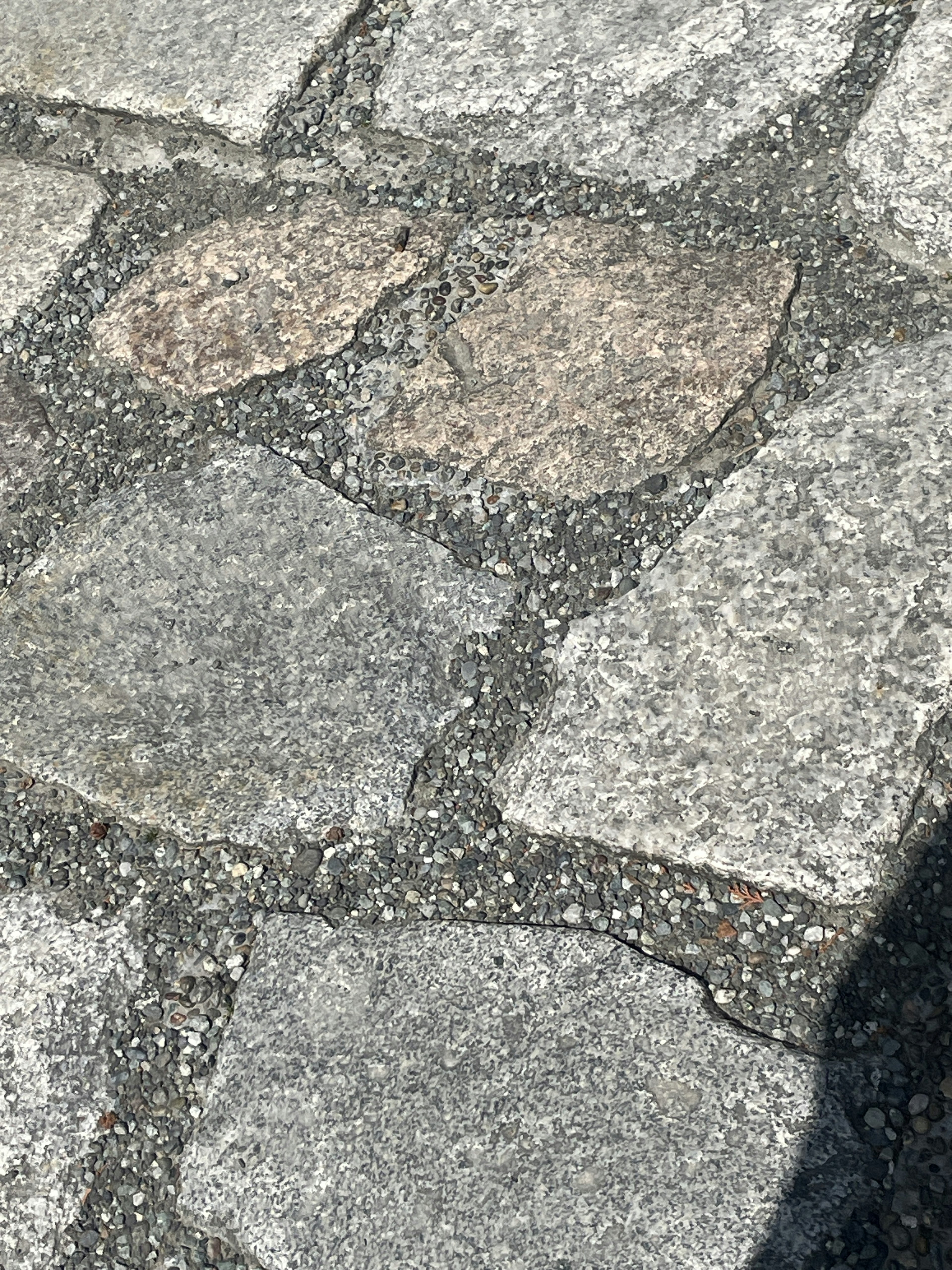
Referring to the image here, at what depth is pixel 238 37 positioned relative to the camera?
2.13 m

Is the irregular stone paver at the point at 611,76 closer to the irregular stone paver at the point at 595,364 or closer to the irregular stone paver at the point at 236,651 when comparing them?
the irregular stone paver at the point at 595,364

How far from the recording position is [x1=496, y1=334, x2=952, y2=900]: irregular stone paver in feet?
4.63

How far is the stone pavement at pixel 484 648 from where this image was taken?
1.32m

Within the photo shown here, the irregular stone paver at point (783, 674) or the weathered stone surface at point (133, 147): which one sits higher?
the weathered stone surface at point (133, 147)

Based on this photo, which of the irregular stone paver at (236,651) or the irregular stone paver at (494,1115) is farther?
the irregular stone paver at (236,651)

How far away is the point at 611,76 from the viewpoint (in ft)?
6.35

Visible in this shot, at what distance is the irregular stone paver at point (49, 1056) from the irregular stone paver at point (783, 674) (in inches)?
19.7

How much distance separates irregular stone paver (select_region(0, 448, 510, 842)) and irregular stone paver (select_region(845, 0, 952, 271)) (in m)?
0.71

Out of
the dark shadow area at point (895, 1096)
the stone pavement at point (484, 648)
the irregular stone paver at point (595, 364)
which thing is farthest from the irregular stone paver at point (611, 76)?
the dark shadow area at point (895, 1096)

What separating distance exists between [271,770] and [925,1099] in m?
0.80

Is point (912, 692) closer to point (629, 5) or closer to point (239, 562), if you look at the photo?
point (239, 562)

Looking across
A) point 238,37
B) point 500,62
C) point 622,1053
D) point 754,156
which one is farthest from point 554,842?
point 238,37

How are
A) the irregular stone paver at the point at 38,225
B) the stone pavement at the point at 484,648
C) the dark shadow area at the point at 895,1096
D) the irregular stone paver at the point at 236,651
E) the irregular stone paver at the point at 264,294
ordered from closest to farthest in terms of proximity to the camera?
the dark shadow area at the point at 895,1096, the stone pavement at the point at 484,648, the irregular stone paver at the point at 236,651, the irregular stone paver at the point at 264,294, the irregular stone paver at the point at 38,225

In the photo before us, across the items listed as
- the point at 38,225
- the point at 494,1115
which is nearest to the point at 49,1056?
the point at 494,1115
